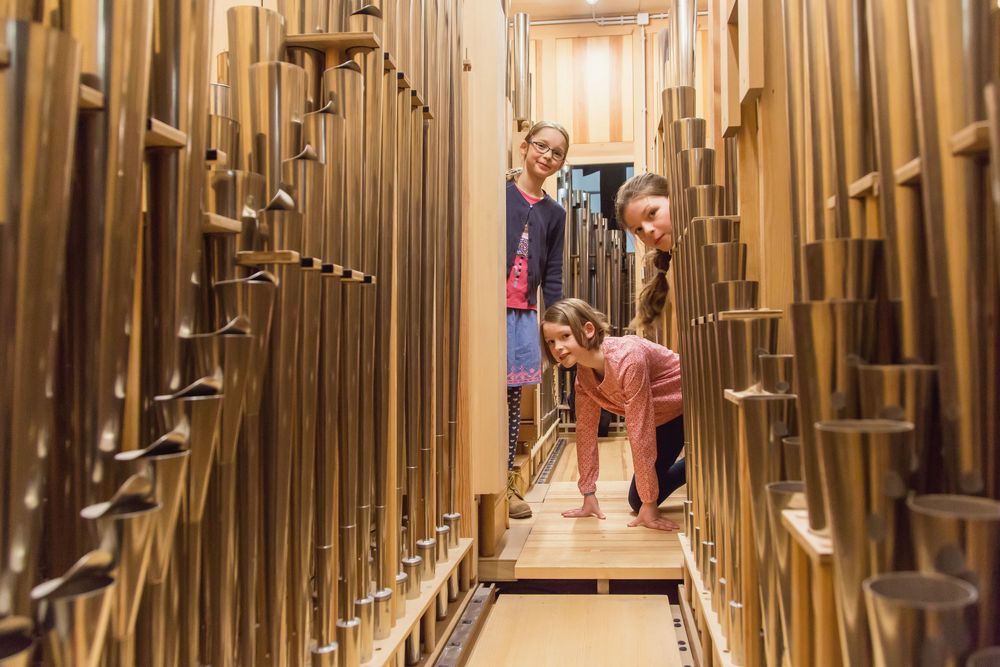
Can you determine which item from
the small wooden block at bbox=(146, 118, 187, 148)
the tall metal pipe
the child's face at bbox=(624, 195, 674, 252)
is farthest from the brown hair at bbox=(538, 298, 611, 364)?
the tall metal pipe

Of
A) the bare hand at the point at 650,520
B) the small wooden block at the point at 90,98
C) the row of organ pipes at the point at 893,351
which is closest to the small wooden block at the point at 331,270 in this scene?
the small wooden block at the point at 90,98

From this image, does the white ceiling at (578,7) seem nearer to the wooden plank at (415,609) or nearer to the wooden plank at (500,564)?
the wooden plank at (500,564)

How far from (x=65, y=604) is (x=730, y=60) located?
165 cm

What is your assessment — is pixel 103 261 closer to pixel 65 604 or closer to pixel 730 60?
pixel 65 604

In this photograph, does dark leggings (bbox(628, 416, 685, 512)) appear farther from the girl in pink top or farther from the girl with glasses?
the girl with glasses

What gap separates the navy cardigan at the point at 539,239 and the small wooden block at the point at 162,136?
2512 millimetres

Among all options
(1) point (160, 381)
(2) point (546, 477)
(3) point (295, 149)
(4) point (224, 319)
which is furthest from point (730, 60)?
(2) point (546, 477)

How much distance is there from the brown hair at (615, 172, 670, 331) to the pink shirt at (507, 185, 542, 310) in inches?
18.0

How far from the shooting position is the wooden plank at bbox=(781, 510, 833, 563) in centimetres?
82

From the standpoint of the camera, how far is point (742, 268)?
159 cm

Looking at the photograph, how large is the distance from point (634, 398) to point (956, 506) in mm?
2290

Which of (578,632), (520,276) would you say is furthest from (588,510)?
(520,276)

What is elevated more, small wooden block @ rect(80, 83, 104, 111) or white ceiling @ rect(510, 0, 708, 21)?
white ceiling @ rect(510, 0, 708, 21)

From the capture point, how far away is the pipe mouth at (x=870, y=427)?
667 mm
